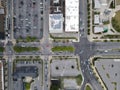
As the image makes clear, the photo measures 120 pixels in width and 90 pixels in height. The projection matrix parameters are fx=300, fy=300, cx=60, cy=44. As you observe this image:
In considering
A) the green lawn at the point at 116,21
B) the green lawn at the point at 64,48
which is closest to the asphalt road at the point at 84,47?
the green lawn at the point at 64,48

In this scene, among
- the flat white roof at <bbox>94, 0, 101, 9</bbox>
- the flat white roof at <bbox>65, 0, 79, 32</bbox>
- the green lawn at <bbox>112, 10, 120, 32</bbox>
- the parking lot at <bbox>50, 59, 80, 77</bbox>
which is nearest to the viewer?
the flat white roof at <bbox>65, 0, 79, 32</bbox>

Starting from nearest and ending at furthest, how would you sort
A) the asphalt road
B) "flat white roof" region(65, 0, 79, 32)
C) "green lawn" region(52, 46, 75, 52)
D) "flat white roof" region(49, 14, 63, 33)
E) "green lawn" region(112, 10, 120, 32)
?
"flat white roof" region(65, 0, 79, 32)
"flat white roof" region(49, 14, 63, 33)
"green lawn" region(112, 10, 120, 32)
the asphalt road
"green lawn" region(52, 46, 75, 52)

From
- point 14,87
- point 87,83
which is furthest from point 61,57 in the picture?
point 14,87

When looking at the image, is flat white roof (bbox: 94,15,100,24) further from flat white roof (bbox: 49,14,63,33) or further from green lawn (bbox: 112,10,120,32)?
flat white roof (bbox: 49,14,63,33)

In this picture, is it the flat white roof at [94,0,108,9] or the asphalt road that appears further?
the asphalt road

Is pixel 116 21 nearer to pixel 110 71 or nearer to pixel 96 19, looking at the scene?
pixel 96 19

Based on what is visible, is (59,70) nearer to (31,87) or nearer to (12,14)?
(31,87)

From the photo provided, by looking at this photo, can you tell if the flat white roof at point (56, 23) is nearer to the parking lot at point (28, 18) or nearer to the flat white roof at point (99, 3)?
the parking lot at point (28, 18)

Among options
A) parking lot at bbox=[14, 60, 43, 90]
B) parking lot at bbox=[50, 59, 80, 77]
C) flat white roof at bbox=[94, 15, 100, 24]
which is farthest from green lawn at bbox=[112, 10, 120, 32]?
parking lot at bbox=[14, 60, 43, 90]
